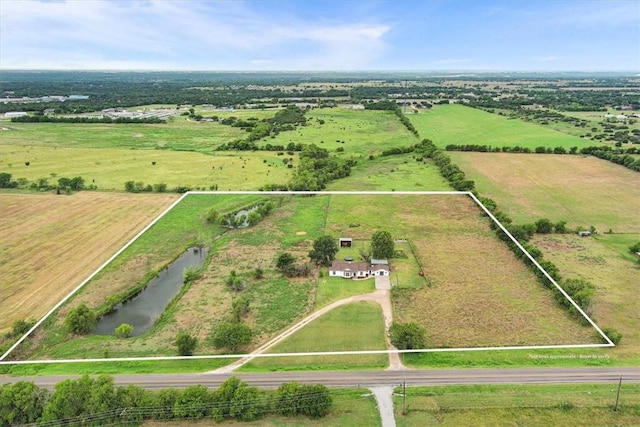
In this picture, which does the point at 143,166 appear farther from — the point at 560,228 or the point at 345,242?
the point at 560,228

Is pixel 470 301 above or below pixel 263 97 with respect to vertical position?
below

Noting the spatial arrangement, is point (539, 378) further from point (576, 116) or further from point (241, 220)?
point (576, 116)

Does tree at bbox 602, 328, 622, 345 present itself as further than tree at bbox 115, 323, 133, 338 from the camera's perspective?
No

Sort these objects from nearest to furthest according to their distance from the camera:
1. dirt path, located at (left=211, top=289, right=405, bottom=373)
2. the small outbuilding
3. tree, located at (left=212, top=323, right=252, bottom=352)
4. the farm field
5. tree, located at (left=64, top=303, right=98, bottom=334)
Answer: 1. dirt path, located at (left=211, top=289, right=405, bottom=373)
2. tree, located at (left=212, top=323, right=252, bottom=352)
3. tree, located at (left=64, top=303, right=98, bottom=334)
4. the farm field
5. the small outbuilding

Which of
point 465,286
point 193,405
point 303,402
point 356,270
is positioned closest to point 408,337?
point 303,402

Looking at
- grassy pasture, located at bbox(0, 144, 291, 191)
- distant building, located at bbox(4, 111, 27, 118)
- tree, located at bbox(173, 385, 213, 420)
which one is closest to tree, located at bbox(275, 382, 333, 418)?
tree, located at bbox(173, 385, 213, 420)

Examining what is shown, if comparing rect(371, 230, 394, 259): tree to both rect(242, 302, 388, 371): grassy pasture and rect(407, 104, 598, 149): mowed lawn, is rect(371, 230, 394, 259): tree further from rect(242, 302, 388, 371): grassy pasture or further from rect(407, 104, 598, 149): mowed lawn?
rect(407, 104, 598, 149): mowed lawn

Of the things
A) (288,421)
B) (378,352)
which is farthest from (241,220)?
(288,421)
